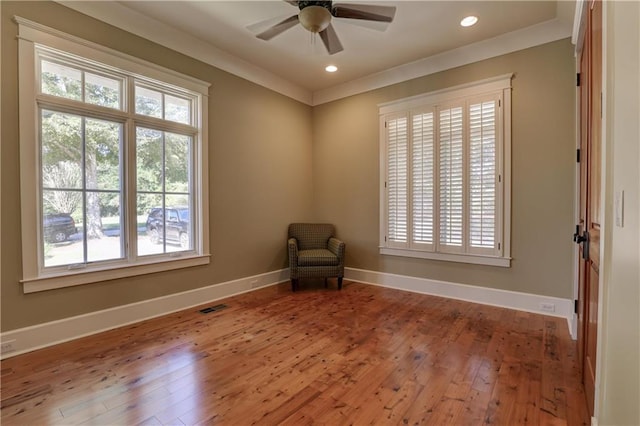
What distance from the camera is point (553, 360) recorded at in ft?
7.64

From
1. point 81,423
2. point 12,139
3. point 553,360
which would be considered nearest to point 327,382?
point 81,423

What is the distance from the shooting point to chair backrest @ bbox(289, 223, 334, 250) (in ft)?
15.9

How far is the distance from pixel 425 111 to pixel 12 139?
425cm

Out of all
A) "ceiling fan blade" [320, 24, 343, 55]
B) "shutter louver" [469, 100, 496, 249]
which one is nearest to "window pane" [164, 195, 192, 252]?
"ceiling fan blade" [320, 24, 343, 55]

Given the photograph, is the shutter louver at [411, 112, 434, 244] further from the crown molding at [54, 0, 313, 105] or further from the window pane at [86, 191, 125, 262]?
the window pane at [86, 191, 125, 262]

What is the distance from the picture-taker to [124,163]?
3090 mm

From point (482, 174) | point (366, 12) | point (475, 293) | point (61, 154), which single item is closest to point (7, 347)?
point (61, 154)

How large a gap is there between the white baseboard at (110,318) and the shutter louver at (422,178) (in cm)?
247

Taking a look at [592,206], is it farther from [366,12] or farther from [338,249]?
[338,249]

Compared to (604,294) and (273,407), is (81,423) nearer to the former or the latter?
(273,407)

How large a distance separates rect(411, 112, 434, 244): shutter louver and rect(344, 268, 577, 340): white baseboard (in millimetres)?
594

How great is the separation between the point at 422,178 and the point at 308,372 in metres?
2.92

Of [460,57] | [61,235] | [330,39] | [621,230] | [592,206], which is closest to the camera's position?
[621,230]

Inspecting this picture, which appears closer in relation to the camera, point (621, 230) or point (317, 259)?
point (621, 230)
